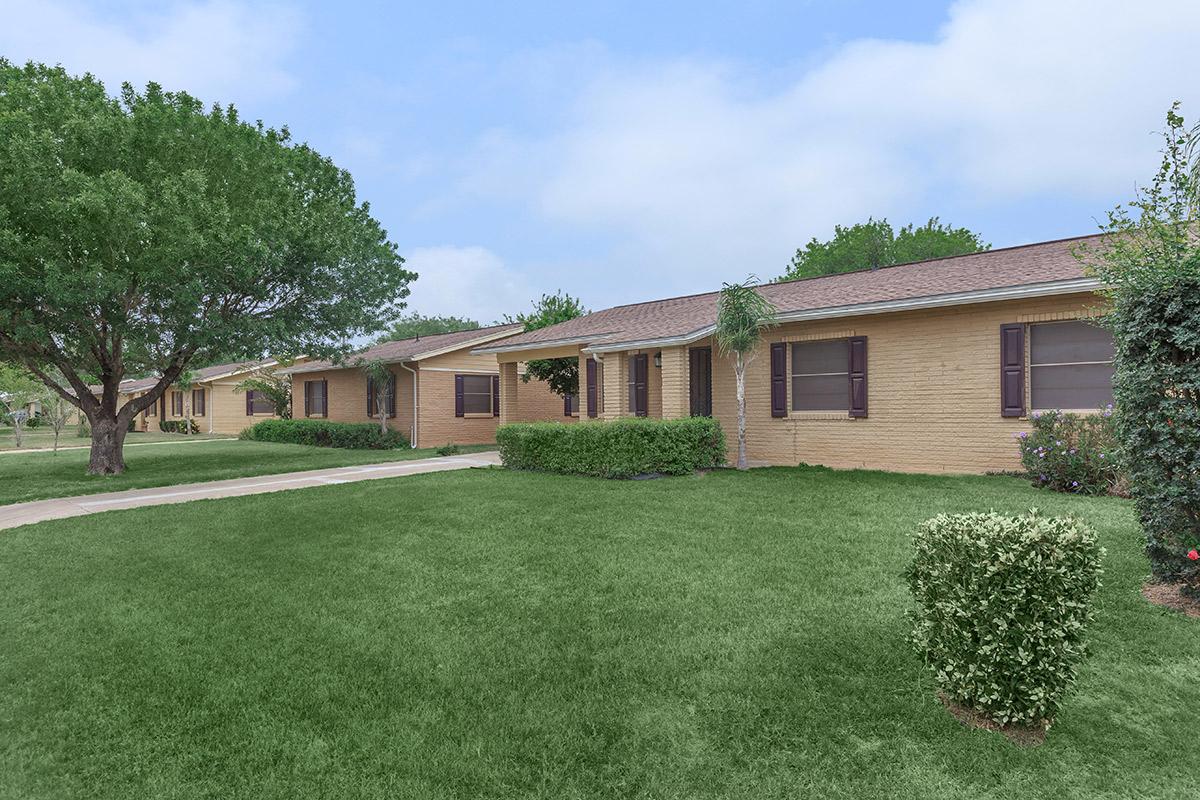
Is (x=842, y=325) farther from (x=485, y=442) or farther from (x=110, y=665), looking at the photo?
(x=485, y=442)

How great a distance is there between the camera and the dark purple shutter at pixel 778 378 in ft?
43.0

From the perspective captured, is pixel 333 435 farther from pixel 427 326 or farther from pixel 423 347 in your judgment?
pixel 427 326

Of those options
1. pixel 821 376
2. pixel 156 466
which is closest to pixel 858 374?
pixel 821 376

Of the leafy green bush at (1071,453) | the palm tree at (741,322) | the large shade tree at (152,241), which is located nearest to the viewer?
the leafy green bush at (1071,453)

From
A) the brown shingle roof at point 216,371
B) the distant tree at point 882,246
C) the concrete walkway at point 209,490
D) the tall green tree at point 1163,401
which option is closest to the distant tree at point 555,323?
the concrete walkway at point 209,490

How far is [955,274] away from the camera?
12328 mm

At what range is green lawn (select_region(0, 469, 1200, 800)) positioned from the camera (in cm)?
292

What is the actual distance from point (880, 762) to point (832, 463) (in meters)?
10.2

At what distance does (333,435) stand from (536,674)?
2104cm

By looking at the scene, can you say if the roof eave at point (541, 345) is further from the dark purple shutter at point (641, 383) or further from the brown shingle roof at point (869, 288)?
the dark purple shutter at point (641, 383)

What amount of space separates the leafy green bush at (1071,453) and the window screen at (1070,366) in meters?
0.44

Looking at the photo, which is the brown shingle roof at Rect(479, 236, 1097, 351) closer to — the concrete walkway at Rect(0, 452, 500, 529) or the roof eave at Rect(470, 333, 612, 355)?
the roof eave at Rect(470, 333, 612, 355)

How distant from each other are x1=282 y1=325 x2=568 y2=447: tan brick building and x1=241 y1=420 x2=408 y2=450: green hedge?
0.84 meters

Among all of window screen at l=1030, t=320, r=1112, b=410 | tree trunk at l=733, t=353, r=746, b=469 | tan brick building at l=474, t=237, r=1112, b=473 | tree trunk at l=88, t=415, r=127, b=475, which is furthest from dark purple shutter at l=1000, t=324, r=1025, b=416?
tree trunk at l=88, t=415, r=127, b=475
